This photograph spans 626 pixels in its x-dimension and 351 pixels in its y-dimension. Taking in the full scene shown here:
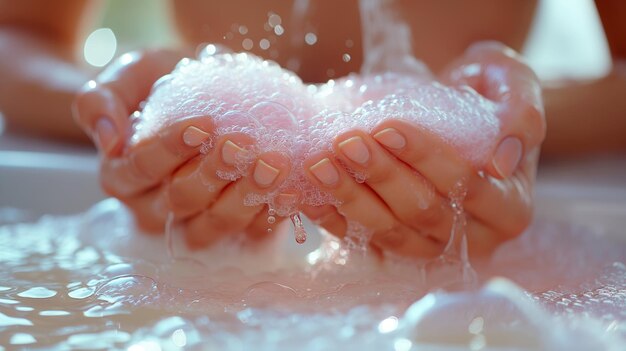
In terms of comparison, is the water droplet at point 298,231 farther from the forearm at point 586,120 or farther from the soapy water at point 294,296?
the forearm at point 586,120

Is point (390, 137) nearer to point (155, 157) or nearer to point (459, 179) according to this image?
point (459, 179)

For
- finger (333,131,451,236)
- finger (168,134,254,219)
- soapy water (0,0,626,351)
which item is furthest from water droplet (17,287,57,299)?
finger (333,131,451,236)

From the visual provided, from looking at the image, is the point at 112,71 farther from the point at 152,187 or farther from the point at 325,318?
the point at 325,318

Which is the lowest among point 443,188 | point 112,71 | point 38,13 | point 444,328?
point 444,328

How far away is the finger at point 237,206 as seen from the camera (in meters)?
0.52

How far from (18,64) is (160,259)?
0.66m

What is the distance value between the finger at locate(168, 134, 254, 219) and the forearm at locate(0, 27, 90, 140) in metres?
0.54

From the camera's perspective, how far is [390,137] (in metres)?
0.51

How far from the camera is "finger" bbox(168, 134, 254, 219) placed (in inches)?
20.7

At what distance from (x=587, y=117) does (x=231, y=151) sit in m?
0.65

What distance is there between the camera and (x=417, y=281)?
596 mm

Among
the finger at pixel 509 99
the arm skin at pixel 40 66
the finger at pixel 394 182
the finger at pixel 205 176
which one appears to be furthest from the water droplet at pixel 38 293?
the arm skin at pixel 40 66

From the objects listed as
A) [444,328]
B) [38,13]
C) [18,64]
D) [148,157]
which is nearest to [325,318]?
[444,328]

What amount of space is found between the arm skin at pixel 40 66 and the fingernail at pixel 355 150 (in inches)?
27.4
